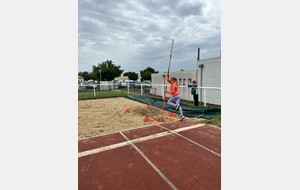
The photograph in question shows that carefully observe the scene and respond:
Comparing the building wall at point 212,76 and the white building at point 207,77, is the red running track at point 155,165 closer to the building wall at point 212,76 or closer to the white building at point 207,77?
the white building at point 207,77

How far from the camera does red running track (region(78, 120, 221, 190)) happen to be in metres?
2.20

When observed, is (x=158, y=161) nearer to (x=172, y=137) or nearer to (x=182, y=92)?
(x=172, y=137)

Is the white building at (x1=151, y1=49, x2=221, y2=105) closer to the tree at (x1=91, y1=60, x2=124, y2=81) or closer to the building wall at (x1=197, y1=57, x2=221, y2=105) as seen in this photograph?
the building wall at (x1=197, y1=57, x2=221, y2=105)

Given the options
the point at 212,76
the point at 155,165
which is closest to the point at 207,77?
the point at 212,76

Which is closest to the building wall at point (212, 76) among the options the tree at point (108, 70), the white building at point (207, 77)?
the white building at point (207, 77)

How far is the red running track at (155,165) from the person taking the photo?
220cm

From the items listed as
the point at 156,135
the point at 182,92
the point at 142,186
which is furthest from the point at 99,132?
the point at 182,92

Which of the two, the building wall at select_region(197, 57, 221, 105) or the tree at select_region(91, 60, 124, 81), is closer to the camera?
the building wall at select_region(197, 57, 221, 105)

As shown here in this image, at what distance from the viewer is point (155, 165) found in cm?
265

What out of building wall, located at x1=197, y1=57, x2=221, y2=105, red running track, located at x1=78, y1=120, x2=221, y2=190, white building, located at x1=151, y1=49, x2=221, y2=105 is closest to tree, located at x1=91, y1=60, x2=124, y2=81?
white building, located at x1=151, y1=49, x2=221, y2=105

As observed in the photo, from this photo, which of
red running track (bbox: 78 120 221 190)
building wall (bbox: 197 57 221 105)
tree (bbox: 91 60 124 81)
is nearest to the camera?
red running track (bbox: 78 120 221 190)

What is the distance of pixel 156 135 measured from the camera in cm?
407

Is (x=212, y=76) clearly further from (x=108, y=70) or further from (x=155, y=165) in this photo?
(x=108, y=70)

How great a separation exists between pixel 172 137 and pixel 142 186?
6.37 ft
